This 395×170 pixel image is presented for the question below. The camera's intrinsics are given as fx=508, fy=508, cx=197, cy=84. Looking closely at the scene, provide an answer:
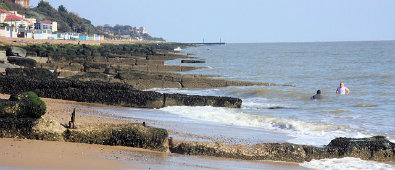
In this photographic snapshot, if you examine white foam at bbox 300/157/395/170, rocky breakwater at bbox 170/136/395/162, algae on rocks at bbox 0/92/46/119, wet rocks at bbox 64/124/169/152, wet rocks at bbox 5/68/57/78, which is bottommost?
white foam at bbox 300/157/395/170

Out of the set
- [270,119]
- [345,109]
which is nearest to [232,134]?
[270,119]

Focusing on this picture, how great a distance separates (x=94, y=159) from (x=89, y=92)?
7.33 metres

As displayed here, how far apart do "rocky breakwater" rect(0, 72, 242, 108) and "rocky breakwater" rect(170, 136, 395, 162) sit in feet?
20.2

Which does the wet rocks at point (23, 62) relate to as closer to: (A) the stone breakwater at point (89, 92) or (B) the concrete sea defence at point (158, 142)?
(A) the stone breakwater at point (89, 92)

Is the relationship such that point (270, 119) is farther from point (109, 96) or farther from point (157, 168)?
point (157, 168)

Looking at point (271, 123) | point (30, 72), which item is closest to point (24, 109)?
point (271, 123)

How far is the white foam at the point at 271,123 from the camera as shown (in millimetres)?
10832

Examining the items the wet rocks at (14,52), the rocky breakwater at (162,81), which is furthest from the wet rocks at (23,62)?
the rocky breakwater at (162,81)

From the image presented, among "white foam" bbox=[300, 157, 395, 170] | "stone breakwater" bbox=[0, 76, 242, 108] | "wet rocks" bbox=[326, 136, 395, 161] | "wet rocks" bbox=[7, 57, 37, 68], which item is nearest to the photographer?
"white foam" bbox=[300, 157, 395, 170]

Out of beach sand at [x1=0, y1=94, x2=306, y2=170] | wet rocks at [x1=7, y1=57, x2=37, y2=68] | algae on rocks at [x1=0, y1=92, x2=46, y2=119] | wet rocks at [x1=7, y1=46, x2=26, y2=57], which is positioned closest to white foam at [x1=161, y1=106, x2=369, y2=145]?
beach sand at [x1=0, y1=94, x2=306, y2=170]

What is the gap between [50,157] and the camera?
19.9 ft

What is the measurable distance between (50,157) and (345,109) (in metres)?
12.1

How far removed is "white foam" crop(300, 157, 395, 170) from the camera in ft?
24.0

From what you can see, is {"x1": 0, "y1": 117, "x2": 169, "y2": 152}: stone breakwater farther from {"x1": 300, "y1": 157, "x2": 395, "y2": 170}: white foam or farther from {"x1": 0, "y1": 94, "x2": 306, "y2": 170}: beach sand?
{"x1": 300, "y1": 157, "x2": 395, "y2": 170}: white foam
